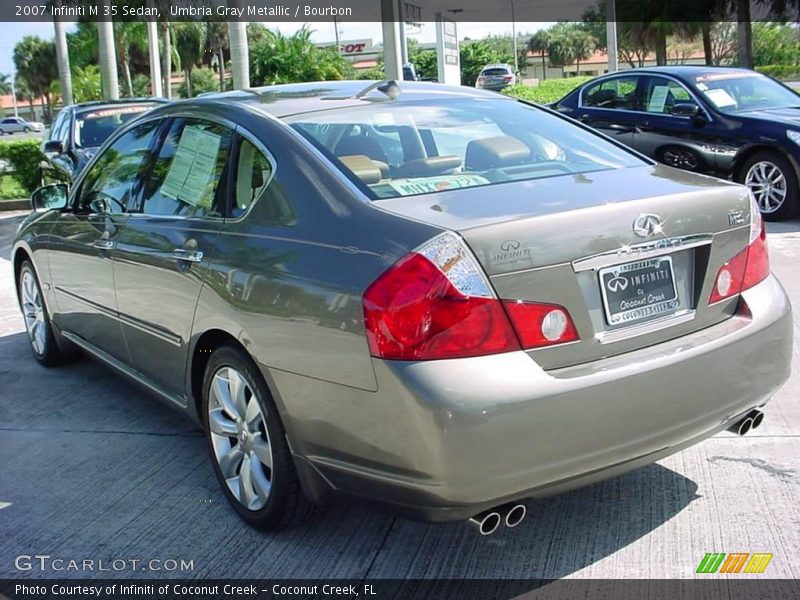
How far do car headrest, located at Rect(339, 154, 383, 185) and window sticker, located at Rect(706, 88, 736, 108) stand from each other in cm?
751

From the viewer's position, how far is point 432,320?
262cm

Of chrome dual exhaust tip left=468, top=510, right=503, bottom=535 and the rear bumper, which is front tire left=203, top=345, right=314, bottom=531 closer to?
the rear bumper

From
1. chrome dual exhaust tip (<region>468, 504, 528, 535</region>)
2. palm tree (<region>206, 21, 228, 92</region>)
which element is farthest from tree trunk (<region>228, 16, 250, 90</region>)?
palm tree (<region>206, 21, 228, 92</region>)

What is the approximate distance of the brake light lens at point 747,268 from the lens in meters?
3.09

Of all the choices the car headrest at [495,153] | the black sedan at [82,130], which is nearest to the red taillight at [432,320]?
the car headrest at [495,153]

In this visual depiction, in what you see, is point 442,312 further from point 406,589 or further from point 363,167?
point 406,589

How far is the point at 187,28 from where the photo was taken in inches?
2199

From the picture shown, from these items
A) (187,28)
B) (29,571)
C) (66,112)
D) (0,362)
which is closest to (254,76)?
(187,28)

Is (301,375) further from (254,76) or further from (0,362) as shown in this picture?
(254,76)

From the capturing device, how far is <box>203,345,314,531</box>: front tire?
3.20m

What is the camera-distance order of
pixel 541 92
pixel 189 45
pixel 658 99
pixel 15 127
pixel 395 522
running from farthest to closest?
1. pixel 15 127
2. pixel 189 45
3. pixel 541 92
4. pixel 658 99
5. pixel 395 522

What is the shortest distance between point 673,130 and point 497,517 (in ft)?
26.9

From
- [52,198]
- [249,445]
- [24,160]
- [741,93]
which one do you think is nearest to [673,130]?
[741,93]

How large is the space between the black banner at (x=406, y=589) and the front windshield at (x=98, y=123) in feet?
31.5
